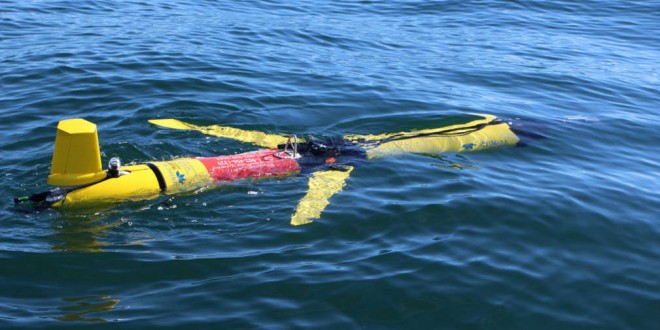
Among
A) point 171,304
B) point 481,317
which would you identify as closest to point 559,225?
point 481,317

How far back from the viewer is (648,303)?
6414 millimetres

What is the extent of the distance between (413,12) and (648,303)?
17.1 m

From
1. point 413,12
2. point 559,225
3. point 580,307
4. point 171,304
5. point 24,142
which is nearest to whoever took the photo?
point 171,304

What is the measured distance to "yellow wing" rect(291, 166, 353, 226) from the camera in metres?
7.61

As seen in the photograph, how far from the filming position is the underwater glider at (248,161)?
23.3 ft

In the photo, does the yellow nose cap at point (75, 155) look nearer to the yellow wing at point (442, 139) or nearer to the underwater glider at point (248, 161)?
the underwater glider at point (248, 161)

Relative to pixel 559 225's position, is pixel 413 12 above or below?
above

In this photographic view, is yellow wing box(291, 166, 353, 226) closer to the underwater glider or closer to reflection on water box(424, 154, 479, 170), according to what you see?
the underwater glider

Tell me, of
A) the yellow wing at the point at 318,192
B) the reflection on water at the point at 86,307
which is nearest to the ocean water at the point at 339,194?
the reflection on water at the point at 86,307

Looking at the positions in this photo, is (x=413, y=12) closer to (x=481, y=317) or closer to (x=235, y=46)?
(x=235, y=46)

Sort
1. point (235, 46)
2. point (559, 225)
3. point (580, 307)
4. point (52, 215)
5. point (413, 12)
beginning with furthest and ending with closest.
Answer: point (413, 12), point (235, 46), point (559, 225), point (52, 215), point (580, 307)

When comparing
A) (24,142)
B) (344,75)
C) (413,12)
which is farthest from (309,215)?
(413,12)

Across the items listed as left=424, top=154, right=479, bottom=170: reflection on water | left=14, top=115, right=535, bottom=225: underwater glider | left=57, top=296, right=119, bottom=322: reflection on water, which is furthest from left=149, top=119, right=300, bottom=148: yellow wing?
left=57, top=296, right=119, bottom=322: reflection on water

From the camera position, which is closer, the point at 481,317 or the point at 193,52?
the point at 481,317
